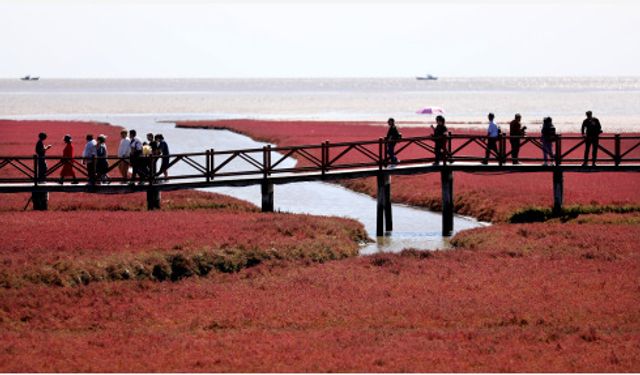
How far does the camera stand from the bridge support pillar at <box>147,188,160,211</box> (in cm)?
3988

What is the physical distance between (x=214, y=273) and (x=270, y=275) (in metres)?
1.32

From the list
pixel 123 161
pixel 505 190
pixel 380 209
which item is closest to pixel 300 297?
pixel 380 209

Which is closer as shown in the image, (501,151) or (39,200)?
(39,200)

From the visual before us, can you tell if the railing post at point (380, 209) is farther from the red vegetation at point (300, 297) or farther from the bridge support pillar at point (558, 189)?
the bridge support pillar at point (558, 189)

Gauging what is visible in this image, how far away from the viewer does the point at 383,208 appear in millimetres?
39938

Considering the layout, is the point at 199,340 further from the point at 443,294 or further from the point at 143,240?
the point at 143,240

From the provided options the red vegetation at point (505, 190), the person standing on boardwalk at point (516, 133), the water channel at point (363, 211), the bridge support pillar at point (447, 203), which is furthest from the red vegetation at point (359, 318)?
the red vegetation at point (505, 190)

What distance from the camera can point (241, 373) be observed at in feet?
63.3

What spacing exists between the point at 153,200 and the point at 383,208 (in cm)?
747

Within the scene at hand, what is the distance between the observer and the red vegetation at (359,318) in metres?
20.1

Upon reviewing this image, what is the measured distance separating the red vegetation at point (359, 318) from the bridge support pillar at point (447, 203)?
25.7ft

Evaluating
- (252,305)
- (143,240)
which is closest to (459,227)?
(143,240)

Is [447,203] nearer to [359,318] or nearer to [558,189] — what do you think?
[558,189]

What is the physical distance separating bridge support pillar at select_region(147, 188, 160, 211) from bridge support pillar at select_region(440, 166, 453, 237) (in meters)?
9.29
